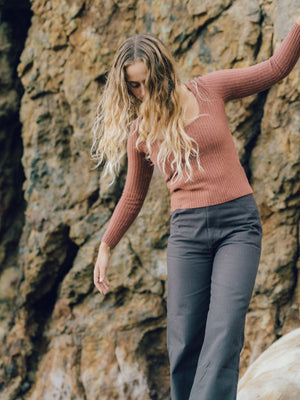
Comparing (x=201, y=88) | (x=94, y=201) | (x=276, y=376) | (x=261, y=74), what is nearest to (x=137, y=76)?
(x=201, y=88)

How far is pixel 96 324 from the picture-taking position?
4703 mm

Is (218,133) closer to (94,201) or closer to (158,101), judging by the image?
(158,101)

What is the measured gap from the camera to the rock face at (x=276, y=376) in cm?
253

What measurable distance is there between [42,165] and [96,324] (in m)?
1.61

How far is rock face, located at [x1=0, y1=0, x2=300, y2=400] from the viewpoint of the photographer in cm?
397

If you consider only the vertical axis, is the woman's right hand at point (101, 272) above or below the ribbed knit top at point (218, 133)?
below

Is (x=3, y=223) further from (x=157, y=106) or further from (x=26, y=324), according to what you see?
(x=157, y=106)

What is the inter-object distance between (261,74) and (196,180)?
0.61 m

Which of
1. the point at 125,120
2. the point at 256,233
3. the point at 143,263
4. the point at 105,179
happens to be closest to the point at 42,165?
the point at 105,179

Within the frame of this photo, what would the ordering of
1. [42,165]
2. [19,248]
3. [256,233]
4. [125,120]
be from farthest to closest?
[19,248]
[42,165]
[125,120]
[256,233]

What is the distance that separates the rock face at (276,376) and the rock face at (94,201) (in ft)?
3.25

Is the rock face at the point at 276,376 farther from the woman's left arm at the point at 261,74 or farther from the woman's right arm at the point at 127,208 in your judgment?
the woman's left arm at the point at 261,74

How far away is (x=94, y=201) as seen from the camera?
4773mm

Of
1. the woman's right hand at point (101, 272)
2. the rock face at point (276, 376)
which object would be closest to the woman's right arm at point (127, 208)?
the woman's right hand at point (101, 272)
